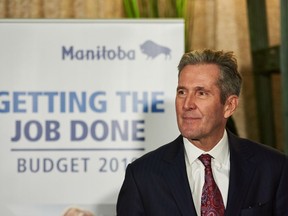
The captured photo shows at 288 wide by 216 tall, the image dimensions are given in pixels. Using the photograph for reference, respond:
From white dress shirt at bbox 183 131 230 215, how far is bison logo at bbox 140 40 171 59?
0.78 m

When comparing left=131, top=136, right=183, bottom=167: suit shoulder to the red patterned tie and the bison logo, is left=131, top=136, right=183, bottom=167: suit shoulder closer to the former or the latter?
the red patterned tie

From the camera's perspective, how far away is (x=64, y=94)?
119 inches

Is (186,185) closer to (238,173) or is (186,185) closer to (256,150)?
(238,173)

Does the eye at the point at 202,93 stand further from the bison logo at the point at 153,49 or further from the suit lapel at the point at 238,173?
the bison logo at the point at 153,49

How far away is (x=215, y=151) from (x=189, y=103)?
0.23 meters

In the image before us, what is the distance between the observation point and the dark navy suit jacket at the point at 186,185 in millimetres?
2186

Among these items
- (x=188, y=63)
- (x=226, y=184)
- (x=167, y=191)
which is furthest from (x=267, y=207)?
(x=188, y=63)

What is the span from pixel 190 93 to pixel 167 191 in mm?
338

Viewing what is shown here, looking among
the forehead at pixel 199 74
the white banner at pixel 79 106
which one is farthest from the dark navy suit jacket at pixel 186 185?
the white banner at pixel 79 106

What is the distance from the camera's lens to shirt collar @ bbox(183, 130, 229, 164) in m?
2.29

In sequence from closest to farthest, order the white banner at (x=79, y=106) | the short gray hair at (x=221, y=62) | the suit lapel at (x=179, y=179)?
the suit lapel at (x=179, y=179)
the short gray hair at (x=221, y=62)
the white banner at (x=79, y=106)

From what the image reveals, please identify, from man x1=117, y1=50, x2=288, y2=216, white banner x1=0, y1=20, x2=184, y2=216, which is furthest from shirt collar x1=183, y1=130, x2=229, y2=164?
white banner x1=0, y1=20, x2=184, y2=216

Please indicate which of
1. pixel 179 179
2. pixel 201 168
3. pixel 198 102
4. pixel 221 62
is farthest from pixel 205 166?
pixel 221 62

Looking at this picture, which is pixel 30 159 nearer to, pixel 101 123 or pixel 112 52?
pixel 101 123
